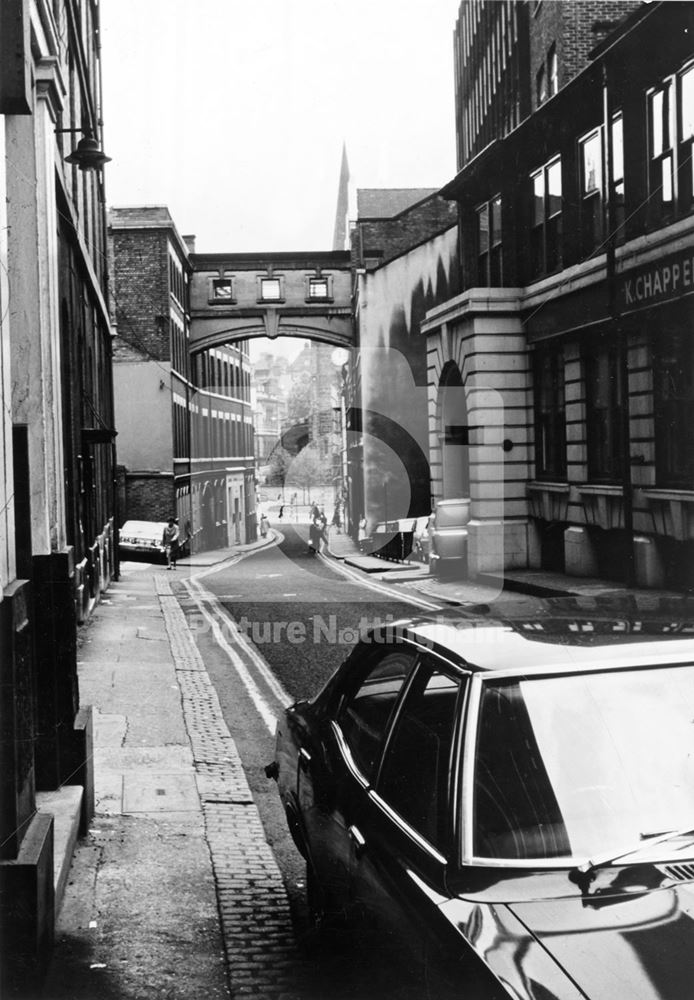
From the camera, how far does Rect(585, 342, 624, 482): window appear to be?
18188 mm

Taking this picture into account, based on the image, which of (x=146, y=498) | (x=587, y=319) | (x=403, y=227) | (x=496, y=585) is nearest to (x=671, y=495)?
(x=587, y=319)

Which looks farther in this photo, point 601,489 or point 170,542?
point 170,542

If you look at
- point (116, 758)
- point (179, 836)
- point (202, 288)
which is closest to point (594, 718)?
point (179, 836)

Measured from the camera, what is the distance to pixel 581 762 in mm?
3037

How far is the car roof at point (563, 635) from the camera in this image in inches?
Result: 129

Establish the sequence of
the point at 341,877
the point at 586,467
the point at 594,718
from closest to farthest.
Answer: the point at 594,718 < the point at 341,877 < the point at 586,467

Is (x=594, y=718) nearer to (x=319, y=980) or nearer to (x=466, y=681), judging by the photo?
(x=466, y=681)

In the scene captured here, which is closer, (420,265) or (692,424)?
(692,424)

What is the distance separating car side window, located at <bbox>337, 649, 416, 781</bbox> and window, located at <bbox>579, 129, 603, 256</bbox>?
16.3 m

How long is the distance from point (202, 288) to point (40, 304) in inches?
1668

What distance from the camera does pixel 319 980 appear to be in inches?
165

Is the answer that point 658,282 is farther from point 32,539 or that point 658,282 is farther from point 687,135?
point 32,539

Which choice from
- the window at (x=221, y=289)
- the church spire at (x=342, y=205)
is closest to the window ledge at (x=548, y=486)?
the window at (x=221, y=289)

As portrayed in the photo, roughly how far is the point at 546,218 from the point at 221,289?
90.5ft
